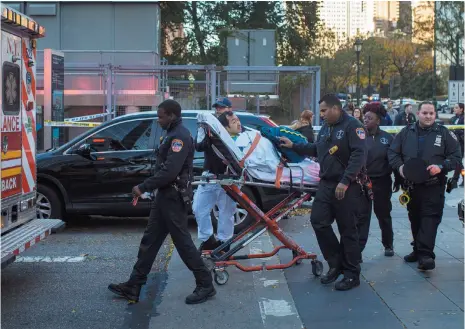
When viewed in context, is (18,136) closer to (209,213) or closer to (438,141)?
(209,213)

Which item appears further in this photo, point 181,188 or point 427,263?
point 427,263

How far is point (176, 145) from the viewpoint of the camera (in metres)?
5.71

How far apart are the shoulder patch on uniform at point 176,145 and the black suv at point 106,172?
133 inches

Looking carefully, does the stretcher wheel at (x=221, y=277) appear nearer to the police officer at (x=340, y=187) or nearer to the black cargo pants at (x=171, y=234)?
the black cargo pants at (x=171, y=234)

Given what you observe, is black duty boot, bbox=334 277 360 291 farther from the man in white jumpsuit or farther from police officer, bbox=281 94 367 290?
the man in white jumpsuit

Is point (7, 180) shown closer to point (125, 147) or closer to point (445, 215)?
point (125, 147)

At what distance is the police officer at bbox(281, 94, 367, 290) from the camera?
605 centimetres

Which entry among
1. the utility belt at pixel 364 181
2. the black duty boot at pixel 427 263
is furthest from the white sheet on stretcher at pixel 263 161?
the black duty boot at pixel 427 263

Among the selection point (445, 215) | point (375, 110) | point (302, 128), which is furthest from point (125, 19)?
point (375, 110)

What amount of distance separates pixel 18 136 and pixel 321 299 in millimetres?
3537

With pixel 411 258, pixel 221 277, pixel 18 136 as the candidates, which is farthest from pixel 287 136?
pixel 18 136

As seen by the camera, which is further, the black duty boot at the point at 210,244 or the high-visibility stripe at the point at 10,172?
the black duty boot at the point at 210,244

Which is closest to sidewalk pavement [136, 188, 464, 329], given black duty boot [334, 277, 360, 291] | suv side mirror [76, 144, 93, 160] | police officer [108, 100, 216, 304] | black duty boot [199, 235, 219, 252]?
black duty boot [334, 277, 360, 291]

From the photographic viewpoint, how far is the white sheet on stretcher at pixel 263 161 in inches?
254
